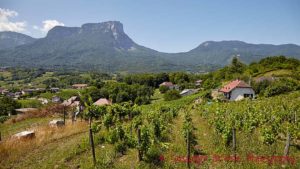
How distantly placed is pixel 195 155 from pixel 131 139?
292 cm

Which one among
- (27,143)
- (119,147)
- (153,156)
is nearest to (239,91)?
(119,147)

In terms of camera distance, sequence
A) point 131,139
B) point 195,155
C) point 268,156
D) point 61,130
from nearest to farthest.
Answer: point 268,156
point 195,155
point 131,139
point 61,130

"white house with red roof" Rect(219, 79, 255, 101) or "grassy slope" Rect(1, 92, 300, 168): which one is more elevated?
"grassy slope" Rect(1, 92, 300, 168)

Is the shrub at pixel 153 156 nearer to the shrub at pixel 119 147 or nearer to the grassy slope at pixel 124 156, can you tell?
the grassy slope at pixel 124 156

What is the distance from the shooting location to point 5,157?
10742 millimetres

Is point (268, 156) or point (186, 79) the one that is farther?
point (186, 79)

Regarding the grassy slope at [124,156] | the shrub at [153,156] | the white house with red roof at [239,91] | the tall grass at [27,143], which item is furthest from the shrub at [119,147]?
the white house with red roof at [239,91]

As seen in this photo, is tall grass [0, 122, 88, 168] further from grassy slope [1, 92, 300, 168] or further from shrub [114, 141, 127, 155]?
shrub [114, 141, 127, 155]

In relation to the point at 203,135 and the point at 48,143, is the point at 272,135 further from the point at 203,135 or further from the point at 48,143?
the point at 48,143

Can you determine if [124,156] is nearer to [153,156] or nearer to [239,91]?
[153,156]

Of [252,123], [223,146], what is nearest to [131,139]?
[223,146]

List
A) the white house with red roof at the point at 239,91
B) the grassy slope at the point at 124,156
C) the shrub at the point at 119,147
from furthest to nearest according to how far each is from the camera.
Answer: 1. the white house with red roof at the point at 239,91
2. the shrub at the point at 119,147
3. the grassy slope at the point at 124,156

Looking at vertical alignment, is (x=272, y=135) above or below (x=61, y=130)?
above

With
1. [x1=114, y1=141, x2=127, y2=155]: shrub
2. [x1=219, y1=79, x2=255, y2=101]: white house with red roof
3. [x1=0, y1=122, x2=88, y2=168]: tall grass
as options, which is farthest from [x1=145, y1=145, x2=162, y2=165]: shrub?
[x1=219, y1=79, x2=255, y2=101]: white house with red roof
